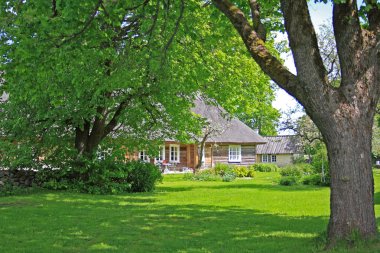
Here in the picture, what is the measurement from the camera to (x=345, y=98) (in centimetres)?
751

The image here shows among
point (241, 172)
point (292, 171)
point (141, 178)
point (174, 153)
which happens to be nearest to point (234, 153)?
point (174, 153)

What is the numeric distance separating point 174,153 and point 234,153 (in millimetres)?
7480

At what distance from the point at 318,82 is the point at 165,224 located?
5347 mm

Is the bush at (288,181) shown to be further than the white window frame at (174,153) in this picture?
No

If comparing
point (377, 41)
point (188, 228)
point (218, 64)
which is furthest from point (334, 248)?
point (218, 64)

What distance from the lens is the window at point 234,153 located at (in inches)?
1852

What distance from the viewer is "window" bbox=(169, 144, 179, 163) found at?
42250 mm

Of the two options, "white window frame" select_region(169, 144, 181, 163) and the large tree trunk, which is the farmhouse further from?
the large tree trunk

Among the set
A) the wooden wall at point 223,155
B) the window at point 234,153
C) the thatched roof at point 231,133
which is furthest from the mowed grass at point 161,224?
the window at point 234,153

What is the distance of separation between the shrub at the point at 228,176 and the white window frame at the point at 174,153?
980 cm

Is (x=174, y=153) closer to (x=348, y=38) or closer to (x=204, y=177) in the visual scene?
(x=204, y=177)

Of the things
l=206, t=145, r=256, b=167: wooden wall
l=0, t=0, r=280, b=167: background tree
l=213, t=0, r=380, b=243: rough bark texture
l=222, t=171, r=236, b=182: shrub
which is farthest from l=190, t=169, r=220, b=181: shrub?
l=213, t=0, r=380, b=243: rough bark texture

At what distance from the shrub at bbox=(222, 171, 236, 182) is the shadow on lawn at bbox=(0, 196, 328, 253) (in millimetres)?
15860

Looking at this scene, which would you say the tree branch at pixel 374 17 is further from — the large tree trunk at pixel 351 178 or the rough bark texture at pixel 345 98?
the large tree trunk at pixel 351 178
